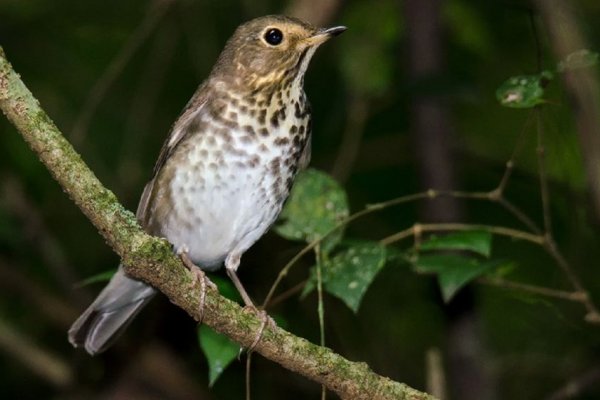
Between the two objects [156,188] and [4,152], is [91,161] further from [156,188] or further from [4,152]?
[156,188]

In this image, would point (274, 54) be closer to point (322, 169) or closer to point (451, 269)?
point (451, 269)

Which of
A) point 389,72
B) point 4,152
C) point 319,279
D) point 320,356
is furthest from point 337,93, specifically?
point 320,356

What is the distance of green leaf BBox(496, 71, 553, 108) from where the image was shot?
4.16 m

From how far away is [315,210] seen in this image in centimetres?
478

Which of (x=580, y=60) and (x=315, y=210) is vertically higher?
(x=580, y=60)

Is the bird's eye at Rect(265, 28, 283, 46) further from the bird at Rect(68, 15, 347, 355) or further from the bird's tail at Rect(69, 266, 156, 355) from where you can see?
the bird's tail at Rect(69, 266, 156, 355)

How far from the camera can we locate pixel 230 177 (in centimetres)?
467

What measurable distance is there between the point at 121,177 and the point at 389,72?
1.67 m

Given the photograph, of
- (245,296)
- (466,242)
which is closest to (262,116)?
(245,296)

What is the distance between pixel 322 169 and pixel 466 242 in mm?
2857

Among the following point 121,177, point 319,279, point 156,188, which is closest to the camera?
point 319,279

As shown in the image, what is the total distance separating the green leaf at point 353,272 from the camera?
4.13m

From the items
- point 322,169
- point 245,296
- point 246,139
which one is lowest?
point 322,169

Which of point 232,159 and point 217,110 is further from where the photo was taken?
point 217,110
